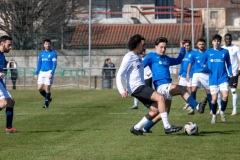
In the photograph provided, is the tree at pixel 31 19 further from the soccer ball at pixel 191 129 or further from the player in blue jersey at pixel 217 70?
the soccer ball at pixel 191 129

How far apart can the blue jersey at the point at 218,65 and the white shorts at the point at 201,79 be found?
287 centimetres

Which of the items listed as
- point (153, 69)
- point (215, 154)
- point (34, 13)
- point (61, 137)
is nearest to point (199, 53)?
point (153, 69)

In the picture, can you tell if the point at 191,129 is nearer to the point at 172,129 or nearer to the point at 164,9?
the point at 172,129

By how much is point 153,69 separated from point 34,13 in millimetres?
28382

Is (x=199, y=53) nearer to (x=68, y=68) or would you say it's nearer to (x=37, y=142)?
(x=37, y=142)

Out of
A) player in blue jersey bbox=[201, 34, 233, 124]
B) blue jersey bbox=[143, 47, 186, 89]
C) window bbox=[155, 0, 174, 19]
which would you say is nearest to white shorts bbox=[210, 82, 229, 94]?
player in blue jersey bbox=[201, 34, 233, 124]

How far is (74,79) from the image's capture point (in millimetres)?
37094

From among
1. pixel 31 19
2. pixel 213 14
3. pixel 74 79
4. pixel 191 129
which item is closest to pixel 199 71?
pixel 191 129

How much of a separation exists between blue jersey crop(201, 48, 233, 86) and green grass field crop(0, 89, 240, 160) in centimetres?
99

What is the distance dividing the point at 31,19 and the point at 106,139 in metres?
28.9

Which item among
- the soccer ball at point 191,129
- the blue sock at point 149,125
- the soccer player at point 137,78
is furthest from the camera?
the blue sock at point 149,125

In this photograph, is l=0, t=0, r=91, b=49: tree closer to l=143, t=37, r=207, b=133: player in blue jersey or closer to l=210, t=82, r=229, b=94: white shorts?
l=210, t=82, r=229, b=94: white shorts

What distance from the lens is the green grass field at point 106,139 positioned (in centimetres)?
1001

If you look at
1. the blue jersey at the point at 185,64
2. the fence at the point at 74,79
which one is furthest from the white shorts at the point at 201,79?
the fence at the point at 74,79
